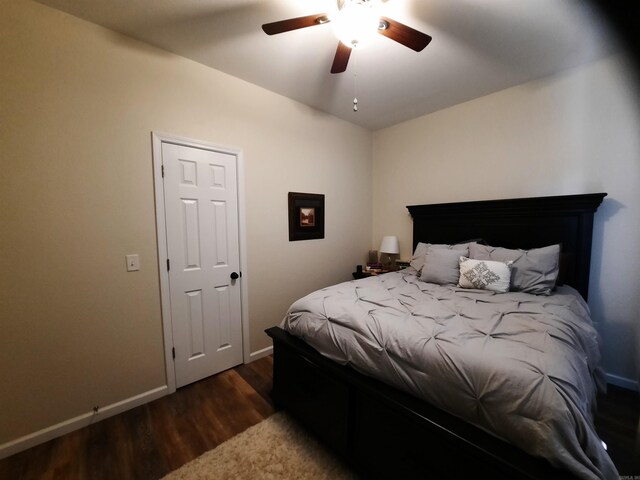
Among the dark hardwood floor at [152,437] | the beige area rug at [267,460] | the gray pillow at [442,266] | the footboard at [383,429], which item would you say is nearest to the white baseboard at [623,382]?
the gray pillow at [442,266]

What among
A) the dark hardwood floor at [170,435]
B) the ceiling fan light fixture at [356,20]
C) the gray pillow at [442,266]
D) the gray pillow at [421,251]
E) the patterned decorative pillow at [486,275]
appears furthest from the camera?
the gray pillow at [421,251]

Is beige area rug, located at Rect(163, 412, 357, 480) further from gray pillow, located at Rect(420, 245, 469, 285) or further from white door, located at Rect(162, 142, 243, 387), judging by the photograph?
gray pillow, located at Rect(420, 245, 469, 285)

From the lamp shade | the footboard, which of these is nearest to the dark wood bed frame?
the footboard

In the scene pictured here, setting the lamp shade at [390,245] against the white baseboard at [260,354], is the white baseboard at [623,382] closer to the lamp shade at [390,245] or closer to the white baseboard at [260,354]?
the lamp shade at [390,245]

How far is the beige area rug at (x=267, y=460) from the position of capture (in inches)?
54.1

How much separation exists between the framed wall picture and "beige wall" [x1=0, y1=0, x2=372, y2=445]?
80cm

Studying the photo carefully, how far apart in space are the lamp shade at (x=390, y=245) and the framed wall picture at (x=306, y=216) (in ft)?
2.97

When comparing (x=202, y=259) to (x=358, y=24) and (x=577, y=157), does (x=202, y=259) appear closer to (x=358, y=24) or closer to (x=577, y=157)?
(x=358, y=24)

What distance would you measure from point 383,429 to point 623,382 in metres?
2.34

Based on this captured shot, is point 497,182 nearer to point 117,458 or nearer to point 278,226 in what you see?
point 278,226

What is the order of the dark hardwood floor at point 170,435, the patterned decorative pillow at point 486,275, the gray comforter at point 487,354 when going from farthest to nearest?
the patterned decorative pillow at point 486,275, the dark hardwood floor at point 170,435, the gray comforter at point 487,354

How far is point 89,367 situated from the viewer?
175 cm

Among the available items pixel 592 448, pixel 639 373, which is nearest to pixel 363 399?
pixel 592 448

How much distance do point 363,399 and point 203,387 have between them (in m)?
1.55
